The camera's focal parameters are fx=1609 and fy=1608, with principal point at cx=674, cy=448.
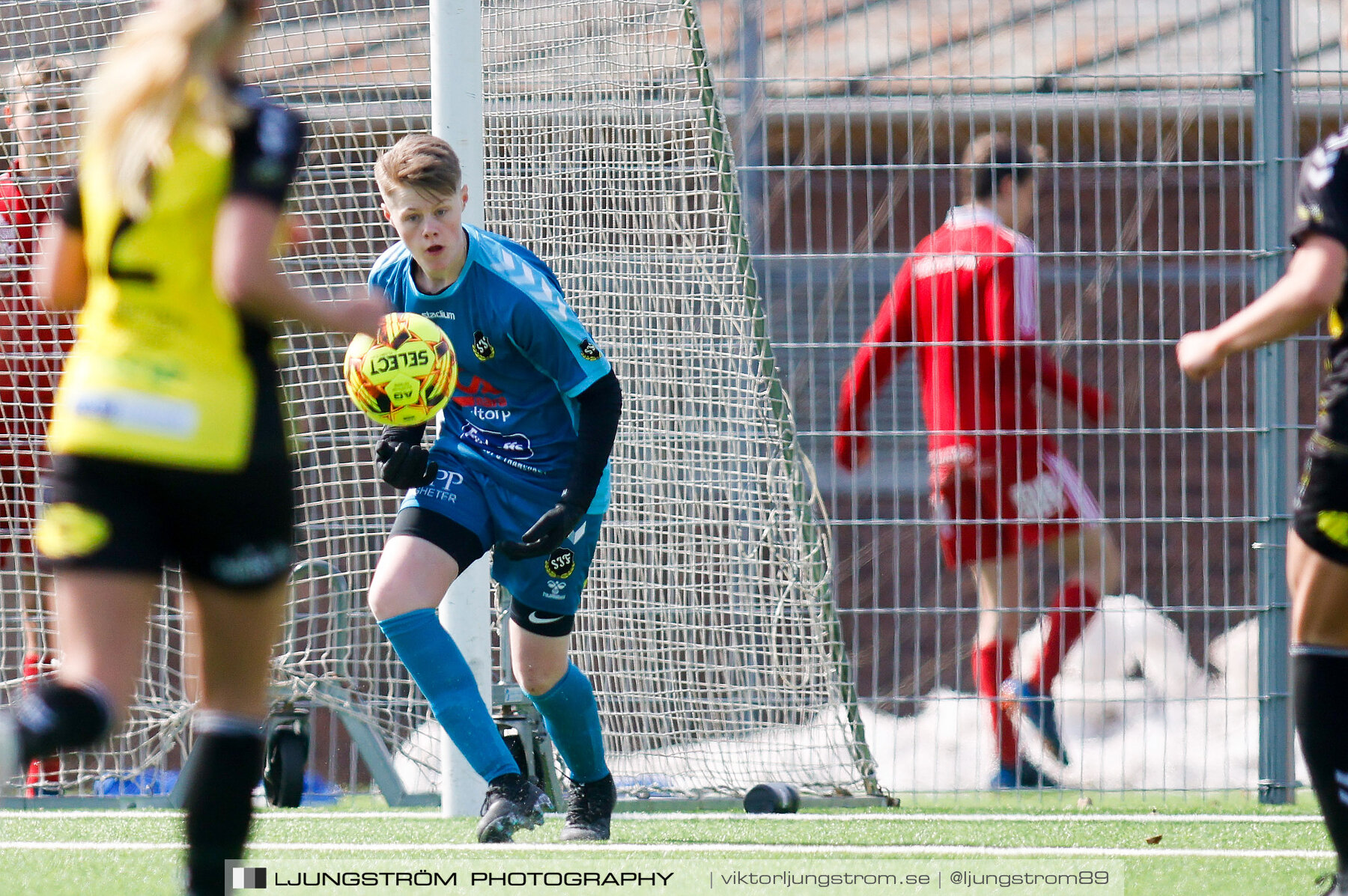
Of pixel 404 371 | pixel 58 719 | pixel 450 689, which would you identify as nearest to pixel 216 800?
pixel 58 719

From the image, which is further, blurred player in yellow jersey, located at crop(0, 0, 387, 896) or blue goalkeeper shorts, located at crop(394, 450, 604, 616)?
blue goalkeeper shorts, located at crop(394, 450, 604, 616)

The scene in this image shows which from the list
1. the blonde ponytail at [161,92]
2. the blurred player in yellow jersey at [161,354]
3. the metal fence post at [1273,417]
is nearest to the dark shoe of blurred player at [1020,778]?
the metal fence post at [1273,417]

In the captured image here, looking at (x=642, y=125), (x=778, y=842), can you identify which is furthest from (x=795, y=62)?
(x=778, y=842)

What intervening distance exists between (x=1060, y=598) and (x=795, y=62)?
2.75 m

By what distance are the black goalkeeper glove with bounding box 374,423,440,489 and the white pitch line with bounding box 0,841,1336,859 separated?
0.85 meters

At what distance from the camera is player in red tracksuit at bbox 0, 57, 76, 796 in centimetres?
526

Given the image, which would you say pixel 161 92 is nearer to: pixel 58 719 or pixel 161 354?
pixel 161 354

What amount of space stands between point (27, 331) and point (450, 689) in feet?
8.42

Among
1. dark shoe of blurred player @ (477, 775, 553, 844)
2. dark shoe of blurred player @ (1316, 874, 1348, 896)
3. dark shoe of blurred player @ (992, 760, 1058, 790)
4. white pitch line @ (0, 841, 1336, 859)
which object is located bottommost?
dark shoe of blurred player @ (992, 760, 1058, 790)

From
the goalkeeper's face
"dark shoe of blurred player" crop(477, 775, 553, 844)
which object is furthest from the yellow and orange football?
"dark shoe of blurred player" crop(477, 775, 553, 844)

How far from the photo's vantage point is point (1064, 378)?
5148 mm

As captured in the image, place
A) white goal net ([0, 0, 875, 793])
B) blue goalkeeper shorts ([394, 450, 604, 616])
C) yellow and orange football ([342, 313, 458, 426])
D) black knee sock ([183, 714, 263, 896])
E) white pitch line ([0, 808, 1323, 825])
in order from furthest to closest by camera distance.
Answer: white goal net ([0, 0, 875, 793]) < white pitch line ([0, 808, 1323, 825]) < blue goalkeeper shorts ([394, 450, 604, 616]) < yellow and orange football ([342, 313, 458, 426]) < black knee sock ([183, 714, 263, 896])

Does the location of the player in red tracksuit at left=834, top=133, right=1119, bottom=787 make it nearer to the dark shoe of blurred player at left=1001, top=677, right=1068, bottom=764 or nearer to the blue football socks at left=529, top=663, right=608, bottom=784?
the dark shoe of blurred player at left=1001, top=677, right=1068, bottom=764

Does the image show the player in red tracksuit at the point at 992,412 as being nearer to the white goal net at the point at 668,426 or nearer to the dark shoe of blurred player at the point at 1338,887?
the white goal net at the point at 668,426
